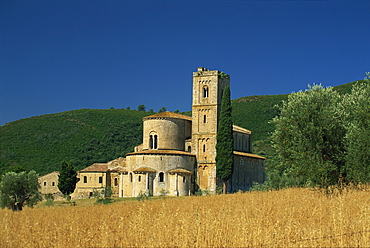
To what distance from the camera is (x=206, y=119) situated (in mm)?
→ 54875

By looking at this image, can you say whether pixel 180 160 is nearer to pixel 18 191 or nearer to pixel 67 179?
pixel 67 179

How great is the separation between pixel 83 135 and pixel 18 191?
204 ft

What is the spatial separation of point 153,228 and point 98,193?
4549 centimetres

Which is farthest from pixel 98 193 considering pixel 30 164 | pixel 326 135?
pixel 326 135

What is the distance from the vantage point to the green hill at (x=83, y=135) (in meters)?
84.9

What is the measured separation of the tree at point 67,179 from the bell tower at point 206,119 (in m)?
15.4

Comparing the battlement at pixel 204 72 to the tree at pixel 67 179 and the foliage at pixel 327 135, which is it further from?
the foliage at pixel 327 135

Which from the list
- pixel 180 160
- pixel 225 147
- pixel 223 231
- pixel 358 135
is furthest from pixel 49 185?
pixel 223 231

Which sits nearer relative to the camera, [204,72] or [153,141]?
[153,141]

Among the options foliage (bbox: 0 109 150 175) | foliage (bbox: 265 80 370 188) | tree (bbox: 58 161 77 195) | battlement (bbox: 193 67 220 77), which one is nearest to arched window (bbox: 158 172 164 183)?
tree (bbox: 58 161 77 195)

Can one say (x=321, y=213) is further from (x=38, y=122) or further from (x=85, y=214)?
(x=38, y=122)

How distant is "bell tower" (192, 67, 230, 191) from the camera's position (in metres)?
52.8

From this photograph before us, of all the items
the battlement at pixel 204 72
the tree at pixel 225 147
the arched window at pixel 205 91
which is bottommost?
the tree at pixel 225 147

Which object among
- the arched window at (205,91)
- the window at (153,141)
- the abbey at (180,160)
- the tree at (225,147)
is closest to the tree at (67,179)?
the abbey at (180,160)
